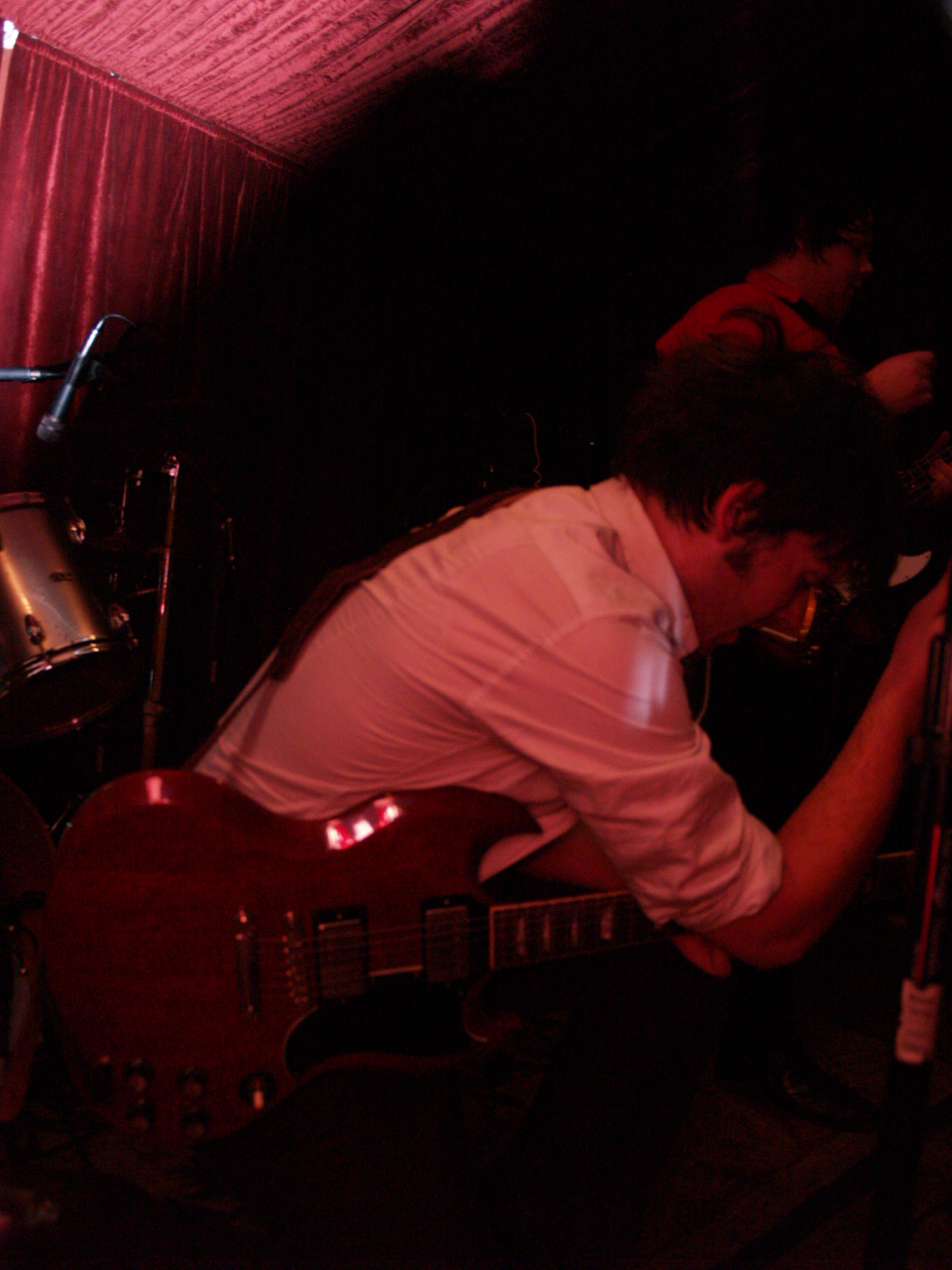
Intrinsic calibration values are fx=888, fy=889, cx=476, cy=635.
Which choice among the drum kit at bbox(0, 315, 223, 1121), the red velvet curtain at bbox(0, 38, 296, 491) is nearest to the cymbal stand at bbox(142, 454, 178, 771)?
the drum kit at bbox(0, 315, 223, 1121)

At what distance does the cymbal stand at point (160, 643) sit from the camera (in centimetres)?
277

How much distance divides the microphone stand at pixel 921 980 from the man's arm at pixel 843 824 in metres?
0.24

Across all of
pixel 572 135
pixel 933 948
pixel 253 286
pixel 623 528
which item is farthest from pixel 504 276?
pixel 933 948

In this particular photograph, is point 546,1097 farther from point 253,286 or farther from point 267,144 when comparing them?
point 267,144

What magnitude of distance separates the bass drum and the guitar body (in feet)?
4.70

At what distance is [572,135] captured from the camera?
3.57 meters

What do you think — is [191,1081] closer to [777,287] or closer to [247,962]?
[247,962]

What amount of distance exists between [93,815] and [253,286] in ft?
11.2

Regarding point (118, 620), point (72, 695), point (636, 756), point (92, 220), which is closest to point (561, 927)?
point (636, 756)

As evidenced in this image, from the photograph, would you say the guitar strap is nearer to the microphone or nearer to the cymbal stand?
the cymbal stand

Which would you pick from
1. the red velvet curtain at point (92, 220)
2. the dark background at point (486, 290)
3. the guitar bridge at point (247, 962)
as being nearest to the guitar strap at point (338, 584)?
the guitar bridge at point (247, 962)

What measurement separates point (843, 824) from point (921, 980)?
300mm

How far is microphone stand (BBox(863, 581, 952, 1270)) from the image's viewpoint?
935 millimetres

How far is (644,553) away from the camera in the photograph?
1312 millimetres
